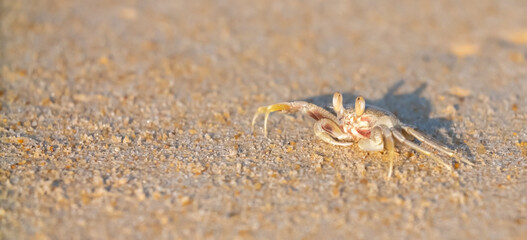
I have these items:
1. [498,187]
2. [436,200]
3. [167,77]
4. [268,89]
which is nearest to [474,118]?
[498,187]

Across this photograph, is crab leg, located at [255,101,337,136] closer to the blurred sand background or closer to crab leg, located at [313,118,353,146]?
crab leg, located at [313,118,353,146]

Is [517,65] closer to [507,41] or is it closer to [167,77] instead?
[507,41]

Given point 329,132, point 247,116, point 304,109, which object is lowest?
point 247,116

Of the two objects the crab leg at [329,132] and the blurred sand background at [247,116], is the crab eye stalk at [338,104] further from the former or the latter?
the blurred sand background at [247,116]

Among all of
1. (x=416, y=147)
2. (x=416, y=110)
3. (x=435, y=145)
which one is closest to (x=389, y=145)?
(x=416, y=147)

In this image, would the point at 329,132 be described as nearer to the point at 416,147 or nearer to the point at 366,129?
the point at 366,129

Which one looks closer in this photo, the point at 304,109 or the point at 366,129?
the point at 366,129
